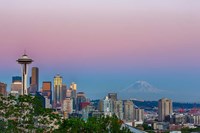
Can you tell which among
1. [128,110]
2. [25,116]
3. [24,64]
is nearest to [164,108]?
[128,110]

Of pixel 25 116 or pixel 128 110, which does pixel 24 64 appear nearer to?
pixel 25 116

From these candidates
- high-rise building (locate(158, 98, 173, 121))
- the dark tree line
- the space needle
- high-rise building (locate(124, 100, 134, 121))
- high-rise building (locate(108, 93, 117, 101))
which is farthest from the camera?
high-rise building (locate(158, 98, 173, 121))

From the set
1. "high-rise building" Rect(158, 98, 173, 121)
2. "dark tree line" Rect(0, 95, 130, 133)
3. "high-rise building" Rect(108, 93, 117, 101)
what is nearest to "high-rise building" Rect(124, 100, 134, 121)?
"high-rise building" Rect(108, 93, 117, 101)

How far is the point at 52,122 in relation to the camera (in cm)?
1276

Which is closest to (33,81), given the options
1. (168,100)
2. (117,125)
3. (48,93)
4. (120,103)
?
A: (48,93)

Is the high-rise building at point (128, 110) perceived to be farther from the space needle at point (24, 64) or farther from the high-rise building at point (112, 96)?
the space needle at point (24, 64)

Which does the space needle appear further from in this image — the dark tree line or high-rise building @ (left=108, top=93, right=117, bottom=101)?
high-rise building @ (left=108, top=93, right=117, bottom=101)

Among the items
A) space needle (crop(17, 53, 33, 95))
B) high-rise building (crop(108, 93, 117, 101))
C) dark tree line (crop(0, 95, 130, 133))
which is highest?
high-rise building (crop(108, 93, 117, 101))

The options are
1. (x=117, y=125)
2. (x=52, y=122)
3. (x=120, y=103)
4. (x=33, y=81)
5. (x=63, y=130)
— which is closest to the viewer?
(x=52, y=122)

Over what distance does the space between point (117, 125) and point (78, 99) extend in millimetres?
89918

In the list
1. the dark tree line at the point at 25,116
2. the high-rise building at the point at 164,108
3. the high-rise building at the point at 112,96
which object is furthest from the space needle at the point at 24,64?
the high-rise building at the point at 164,108

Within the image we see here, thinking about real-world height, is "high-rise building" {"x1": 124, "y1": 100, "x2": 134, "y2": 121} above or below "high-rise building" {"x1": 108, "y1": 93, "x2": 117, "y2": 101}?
below

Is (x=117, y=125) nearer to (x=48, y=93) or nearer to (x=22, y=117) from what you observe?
(x=22, y=117)

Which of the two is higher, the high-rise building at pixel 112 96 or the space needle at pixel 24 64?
the high-rise building at pixel 112 96
